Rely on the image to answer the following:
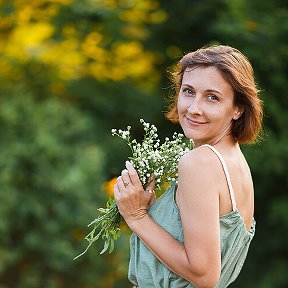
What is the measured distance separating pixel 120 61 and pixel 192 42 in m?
0.69

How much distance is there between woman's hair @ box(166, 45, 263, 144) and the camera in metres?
2.36

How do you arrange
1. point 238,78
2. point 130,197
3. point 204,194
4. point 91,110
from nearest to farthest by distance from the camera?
point 204,194 → point 238,78 → point 130,197 → point 91,110

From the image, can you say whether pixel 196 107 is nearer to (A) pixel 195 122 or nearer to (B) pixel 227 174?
(A) pixel 195 122

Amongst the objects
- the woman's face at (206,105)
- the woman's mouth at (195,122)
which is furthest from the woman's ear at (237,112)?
the woman's mouth at (195,122)

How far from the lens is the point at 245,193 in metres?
2.39

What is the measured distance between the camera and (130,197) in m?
2.47

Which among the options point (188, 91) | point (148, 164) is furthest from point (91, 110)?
point (188, 91)

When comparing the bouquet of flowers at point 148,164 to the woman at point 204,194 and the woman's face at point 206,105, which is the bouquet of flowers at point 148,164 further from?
the woman's face at point 206,105

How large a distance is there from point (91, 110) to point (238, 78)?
17.3ft

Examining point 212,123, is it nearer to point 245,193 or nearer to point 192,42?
point 245,193

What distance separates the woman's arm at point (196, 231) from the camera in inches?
88.5

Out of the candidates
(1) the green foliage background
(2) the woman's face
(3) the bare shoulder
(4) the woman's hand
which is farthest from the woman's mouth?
(1) the green foliage background

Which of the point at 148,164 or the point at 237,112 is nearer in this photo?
the point at 237,112

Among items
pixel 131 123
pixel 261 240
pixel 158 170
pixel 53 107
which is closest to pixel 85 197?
pixel 53 107
